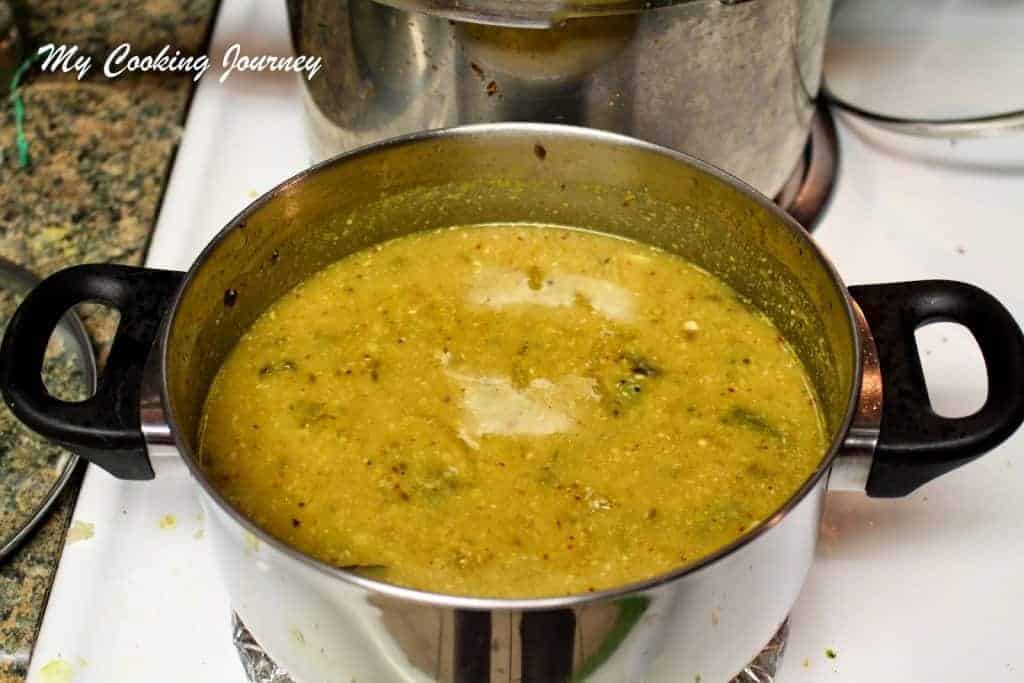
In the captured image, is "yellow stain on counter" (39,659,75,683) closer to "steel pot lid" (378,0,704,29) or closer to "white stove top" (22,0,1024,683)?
"white stove top" (22,0,1024,683)

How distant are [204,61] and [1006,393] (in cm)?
97

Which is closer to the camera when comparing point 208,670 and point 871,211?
point 208,670

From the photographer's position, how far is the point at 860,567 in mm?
879

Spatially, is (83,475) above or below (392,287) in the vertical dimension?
below

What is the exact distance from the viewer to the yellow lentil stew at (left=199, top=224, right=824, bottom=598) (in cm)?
74

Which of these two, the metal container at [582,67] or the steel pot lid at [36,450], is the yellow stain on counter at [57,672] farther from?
the metal container at [582,67]

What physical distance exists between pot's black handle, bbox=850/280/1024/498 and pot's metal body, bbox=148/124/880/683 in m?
0.02

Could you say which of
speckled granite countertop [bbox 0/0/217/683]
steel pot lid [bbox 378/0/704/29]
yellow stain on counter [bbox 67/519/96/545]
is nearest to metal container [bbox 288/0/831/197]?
steel pot lid [bbox 378/0/704/29]

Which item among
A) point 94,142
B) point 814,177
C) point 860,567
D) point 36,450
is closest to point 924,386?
point 860,567

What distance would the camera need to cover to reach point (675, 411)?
831 millimetres

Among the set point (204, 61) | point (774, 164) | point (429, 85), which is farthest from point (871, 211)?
point (204, 61)

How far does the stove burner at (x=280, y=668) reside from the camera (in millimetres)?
797

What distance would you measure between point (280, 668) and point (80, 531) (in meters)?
0.21

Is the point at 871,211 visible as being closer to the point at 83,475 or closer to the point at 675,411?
the point at 675,411
